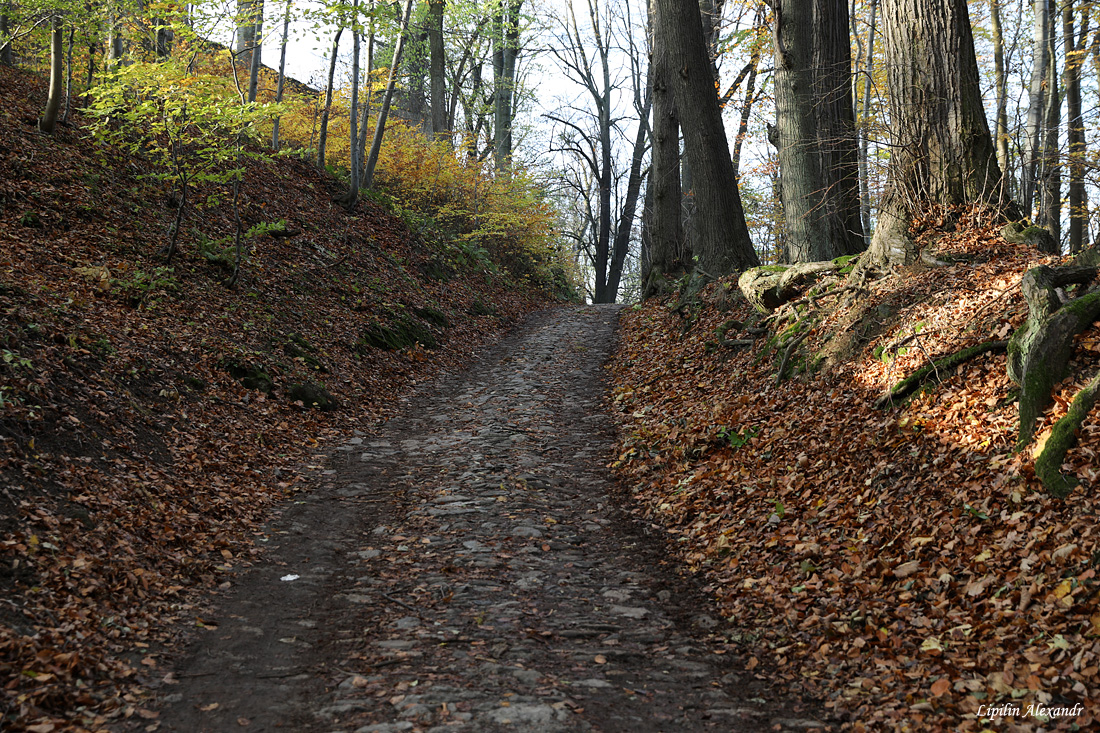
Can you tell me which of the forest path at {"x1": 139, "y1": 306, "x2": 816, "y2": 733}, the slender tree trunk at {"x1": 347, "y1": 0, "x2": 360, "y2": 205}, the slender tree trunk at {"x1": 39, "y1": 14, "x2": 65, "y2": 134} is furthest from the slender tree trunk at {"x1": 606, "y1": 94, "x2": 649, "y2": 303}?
the forest path at {"x1": 139, "y1": 306, "x2": 816, "y2": 733}

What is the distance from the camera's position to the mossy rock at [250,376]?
9070mm

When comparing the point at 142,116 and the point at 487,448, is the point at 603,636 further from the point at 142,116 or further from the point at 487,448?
the point at 142,116

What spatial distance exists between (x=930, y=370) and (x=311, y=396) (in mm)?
7254

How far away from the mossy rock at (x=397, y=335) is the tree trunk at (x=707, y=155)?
5445 mm

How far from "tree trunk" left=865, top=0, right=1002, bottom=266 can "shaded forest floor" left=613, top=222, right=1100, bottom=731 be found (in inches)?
17.4

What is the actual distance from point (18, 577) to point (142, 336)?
4618 millimetres

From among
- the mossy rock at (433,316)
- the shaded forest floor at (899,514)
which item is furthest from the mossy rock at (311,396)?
the mossy rock at (433,316)

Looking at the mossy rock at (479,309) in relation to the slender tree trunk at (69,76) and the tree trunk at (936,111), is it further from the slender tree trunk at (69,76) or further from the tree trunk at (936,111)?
the tree trunk at (936,111)

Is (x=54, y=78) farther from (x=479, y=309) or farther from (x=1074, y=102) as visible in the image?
(x=1074, y=102)

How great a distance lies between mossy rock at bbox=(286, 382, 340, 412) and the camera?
952cm

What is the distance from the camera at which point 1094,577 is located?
12.6 ft

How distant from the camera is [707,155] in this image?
42.0 ft

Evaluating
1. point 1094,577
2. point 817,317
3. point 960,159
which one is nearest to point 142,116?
point 817,317

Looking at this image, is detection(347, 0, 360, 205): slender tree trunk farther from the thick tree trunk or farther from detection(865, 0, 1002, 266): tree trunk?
detection(865, 0, 1002, 266): tree trunk
